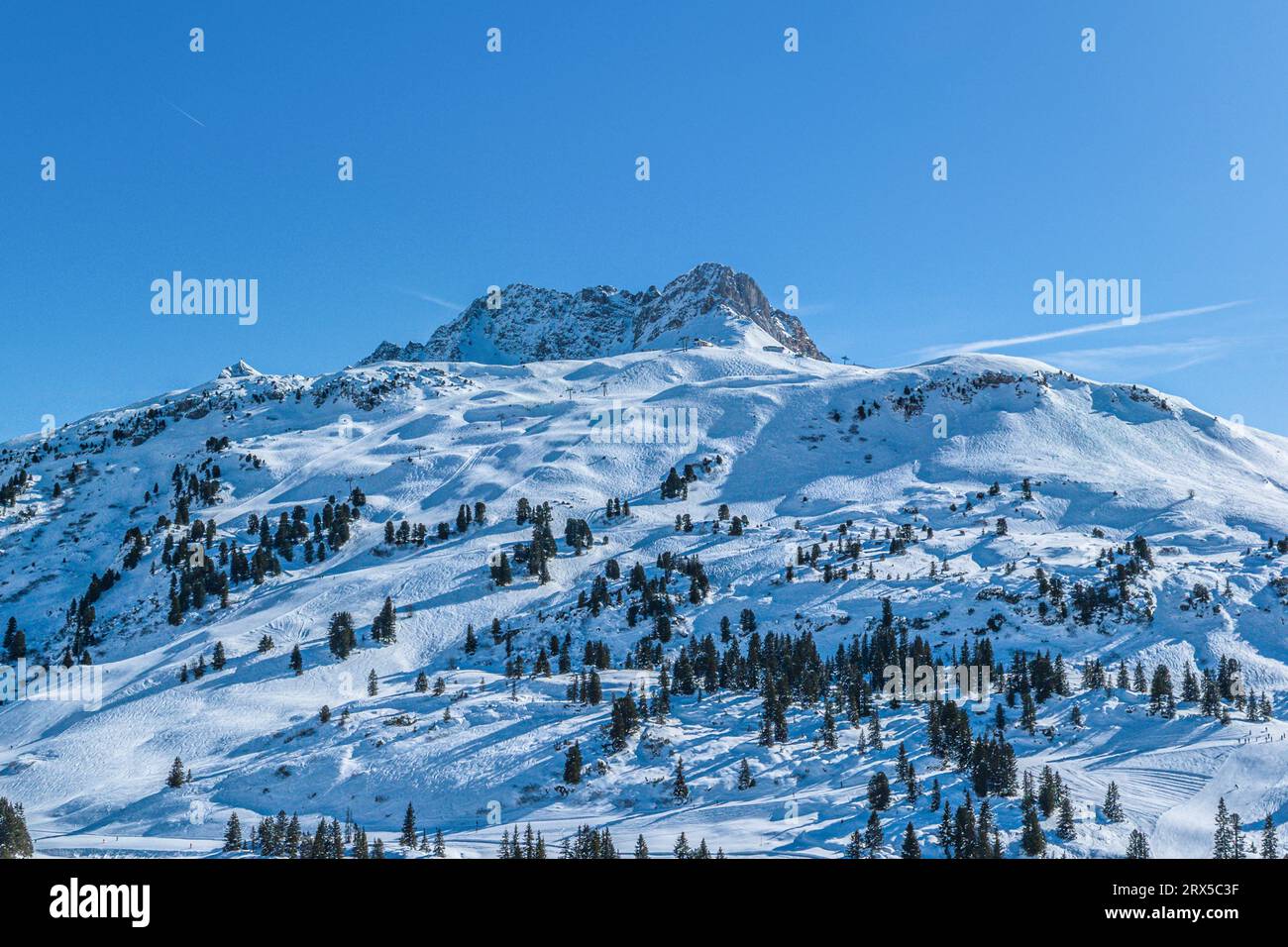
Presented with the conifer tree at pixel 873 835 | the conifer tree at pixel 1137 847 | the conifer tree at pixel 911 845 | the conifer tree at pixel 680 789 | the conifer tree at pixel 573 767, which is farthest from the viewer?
the conifer tree at pixel 573 767

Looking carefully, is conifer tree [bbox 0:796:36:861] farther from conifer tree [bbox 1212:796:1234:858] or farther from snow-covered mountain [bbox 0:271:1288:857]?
conifer tree [bbox 1212:796:1234:858]

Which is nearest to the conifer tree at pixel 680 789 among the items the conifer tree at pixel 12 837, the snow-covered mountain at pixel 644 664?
the snow-covered mountain at pixel 644 664

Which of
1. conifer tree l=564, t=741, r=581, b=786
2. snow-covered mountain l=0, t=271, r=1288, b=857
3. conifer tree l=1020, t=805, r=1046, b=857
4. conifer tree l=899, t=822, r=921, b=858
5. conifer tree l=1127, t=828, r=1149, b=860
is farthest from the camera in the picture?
conifer tree l=564, t=741, r=581, b=786

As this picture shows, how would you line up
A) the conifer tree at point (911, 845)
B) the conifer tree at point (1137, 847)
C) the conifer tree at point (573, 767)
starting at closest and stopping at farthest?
the conifer tree at point (1137, 847), the conifer tree at point (911, 845), the conifer tree at point (573, 767)

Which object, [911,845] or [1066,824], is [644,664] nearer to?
[911,845]

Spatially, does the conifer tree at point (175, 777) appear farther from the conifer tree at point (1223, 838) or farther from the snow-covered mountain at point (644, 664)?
the conifer tree at point (1223, 838)

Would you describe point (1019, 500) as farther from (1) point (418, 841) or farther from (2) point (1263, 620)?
(1) point (418, 841)

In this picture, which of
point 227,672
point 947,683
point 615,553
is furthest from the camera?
point 615,553

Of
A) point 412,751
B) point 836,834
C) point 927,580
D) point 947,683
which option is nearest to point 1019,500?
point 927,580
